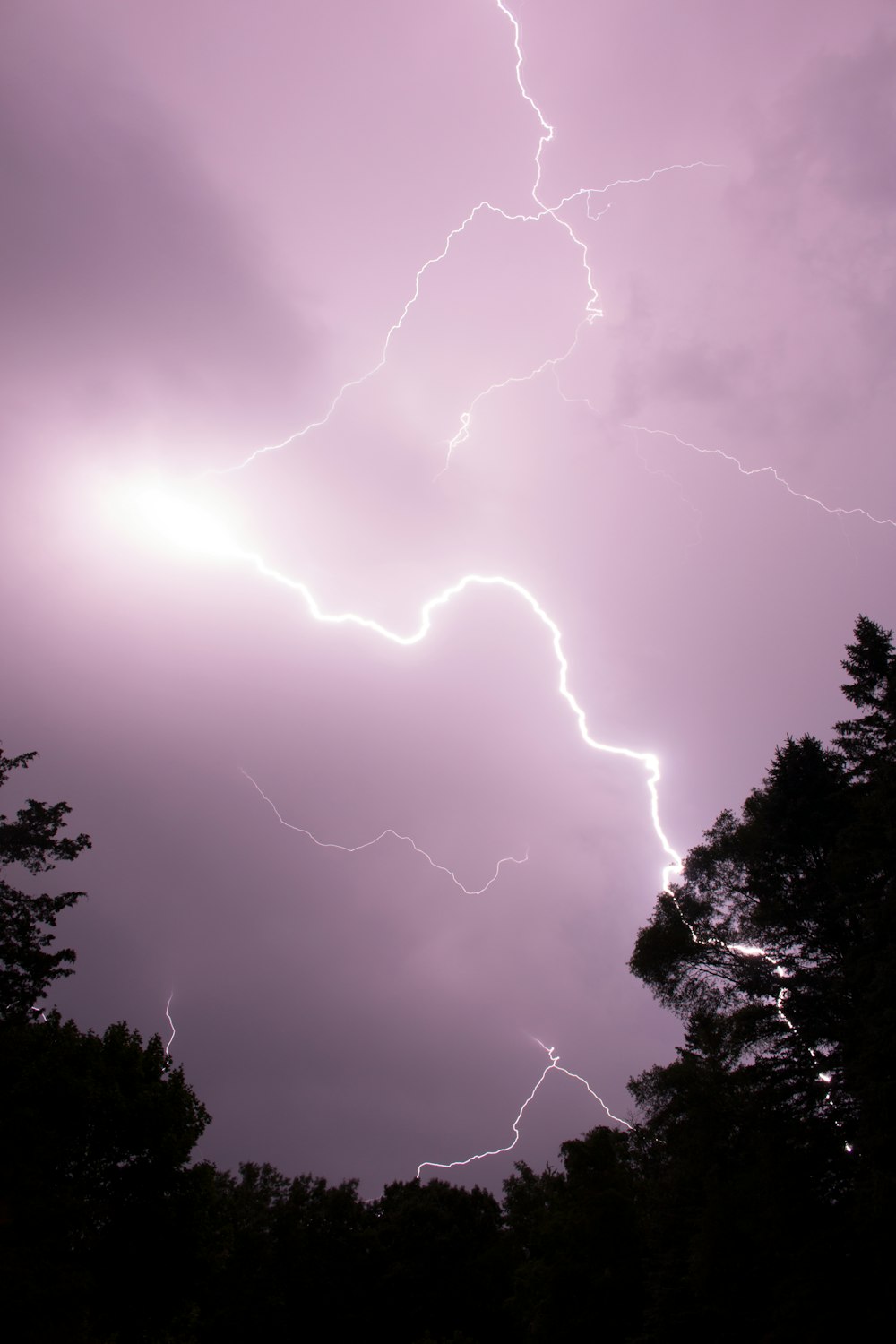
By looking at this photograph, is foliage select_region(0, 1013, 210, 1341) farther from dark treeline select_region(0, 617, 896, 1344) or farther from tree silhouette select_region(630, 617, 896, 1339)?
tree silhouette select_region(630, 617, 896, 1339)

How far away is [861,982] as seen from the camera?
12.0m

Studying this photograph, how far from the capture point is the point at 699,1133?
50.3 feet

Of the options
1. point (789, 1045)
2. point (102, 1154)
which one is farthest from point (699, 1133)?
point (102, 1154)

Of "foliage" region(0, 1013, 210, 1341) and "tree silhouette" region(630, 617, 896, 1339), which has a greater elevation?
"tree silhouette" region(630, 617, 896, 1339)

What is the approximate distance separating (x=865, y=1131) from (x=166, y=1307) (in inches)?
635

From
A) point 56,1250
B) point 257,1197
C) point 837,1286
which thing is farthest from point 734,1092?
point 257,1197

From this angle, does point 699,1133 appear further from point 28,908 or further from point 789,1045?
point 28,908

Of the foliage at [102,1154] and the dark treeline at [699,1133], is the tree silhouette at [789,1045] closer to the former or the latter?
the dark treeline at [699,1133]

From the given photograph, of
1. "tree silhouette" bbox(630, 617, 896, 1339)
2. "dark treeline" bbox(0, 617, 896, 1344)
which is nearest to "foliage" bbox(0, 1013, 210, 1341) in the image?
"dark treeline" bbox(0, 617, 896, 1344)

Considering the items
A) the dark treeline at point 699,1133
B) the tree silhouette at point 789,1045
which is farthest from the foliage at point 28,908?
the tree silhouette at point 789,1045

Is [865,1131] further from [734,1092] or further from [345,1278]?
[345,1278]

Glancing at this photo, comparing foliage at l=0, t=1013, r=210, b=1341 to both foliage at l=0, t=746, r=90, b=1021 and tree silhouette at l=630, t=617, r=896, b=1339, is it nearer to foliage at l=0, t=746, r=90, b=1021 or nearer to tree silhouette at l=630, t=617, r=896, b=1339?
foliage at l=0, t=746, r=90, b=1021

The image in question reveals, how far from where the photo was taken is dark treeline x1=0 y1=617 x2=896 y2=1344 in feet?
36.0

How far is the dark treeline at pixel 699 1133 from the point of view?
10984 mm
